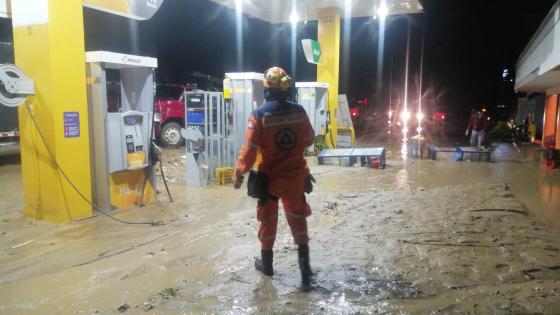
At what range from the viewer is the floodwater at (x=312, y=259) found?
11.4ft

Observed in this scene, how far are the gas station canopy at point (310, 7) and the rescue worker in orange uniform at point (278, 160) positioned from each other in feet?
35.8

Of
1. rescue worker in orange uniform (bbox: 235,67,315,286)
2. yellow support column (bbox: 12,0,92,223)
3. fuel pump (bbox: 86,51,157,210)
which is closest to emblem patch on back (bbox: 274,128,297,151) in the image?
rescue worker in orange uniform (bbox: 235,67,315,286)

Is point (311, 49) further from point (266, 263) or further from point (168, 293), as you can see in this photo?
point (168, 293)

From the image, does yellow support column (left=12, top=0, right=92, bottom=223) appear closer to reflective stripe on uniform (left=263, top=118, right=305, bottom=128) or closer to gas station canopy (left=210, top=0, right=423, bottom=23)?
reflective stripe on uniform (left=263, top=118, right=305, bottom=128)

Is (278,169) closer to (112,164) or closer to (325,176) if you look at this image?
(112,164)

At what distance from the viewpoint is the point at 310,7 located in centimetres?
1475

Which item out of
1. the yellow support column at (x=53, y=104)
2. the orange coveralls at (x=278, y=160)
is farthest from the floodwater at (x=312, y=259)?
the orange coveralls at (x=278, y=160)

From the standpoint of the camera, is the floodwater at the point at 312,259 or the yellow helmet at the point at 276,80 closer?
the floodwater at the point at 312,259

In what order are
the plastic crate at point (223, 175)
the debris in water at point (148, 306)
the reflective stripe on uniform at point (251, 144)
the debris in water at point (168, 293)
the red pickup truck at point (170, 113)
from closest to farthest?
the debris in water at point (148, 306)
the debris in water at point (168, 293)
the reflective stripe on uniform at point (251, 144)
the plastic crate at point (223, 175)
the red pickup truck at point (170, 113)

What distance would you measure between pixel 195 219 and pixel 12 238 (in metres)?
2.20

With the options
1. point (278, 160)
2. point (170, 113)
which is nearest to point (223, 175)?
point (278, 160)

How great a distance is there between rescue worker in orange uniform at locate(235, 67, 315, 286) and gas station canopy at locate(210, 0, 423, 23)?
35.8 ft

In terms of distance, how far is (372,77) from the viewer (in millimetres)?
40531

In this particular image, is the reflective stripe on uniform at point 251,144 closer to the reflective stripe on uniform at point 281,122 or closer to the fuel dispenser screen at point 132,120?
the reflective stripe on uniform at point 281,122
